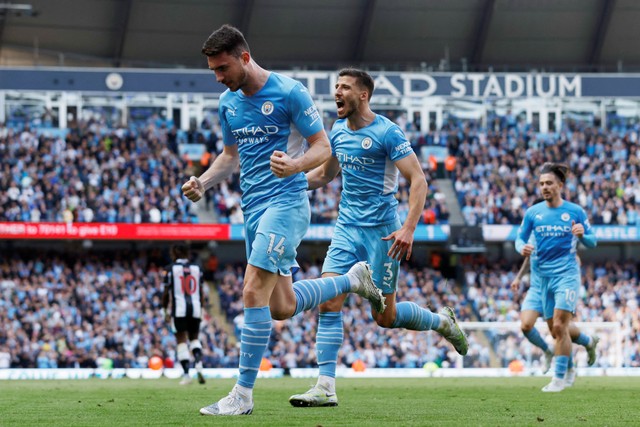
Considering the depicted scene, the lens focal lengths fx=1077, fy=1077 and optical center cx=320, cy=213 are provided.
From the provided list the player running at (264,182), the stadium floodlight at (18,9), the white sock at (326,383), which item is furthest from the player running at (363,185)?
the stadium floodlight at (18,9)

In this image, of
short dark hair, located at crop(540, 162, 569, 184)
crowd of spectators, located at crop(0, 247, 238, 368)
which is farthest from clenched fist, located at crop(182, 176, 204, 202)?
crowd of spectators, located at crop(0, 247, 238, 368)

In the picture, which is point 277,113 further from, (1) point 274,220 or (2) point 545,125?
(2) point 545,125

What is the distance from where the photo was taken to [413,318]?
10445mm

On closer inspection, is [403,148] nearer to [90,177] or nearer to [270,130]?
[270,130]

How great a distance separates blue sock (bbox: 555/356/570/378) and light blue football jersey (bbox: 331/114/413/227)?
14.3 feet

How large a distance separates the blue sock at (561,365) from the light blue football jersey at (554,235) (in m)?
1.10

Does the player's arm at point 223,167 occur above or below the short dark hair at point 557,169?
below

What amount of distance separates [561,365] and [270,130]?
662 centimetres

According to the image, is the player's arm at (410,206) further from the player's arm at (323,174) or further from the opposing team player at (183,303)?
the opposing team player at (183,303)

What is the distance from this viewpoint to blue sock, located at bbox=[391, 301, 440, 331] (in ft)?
33.9

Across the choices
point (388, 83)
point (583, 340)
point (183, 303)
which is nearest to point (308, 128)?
point (583, 340)

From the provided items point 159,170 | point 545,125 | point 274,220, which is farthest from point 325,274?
point 545,125

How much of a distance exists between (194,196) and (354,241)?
79.1 inches

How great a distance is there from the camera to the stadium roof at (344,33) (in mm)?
40000
